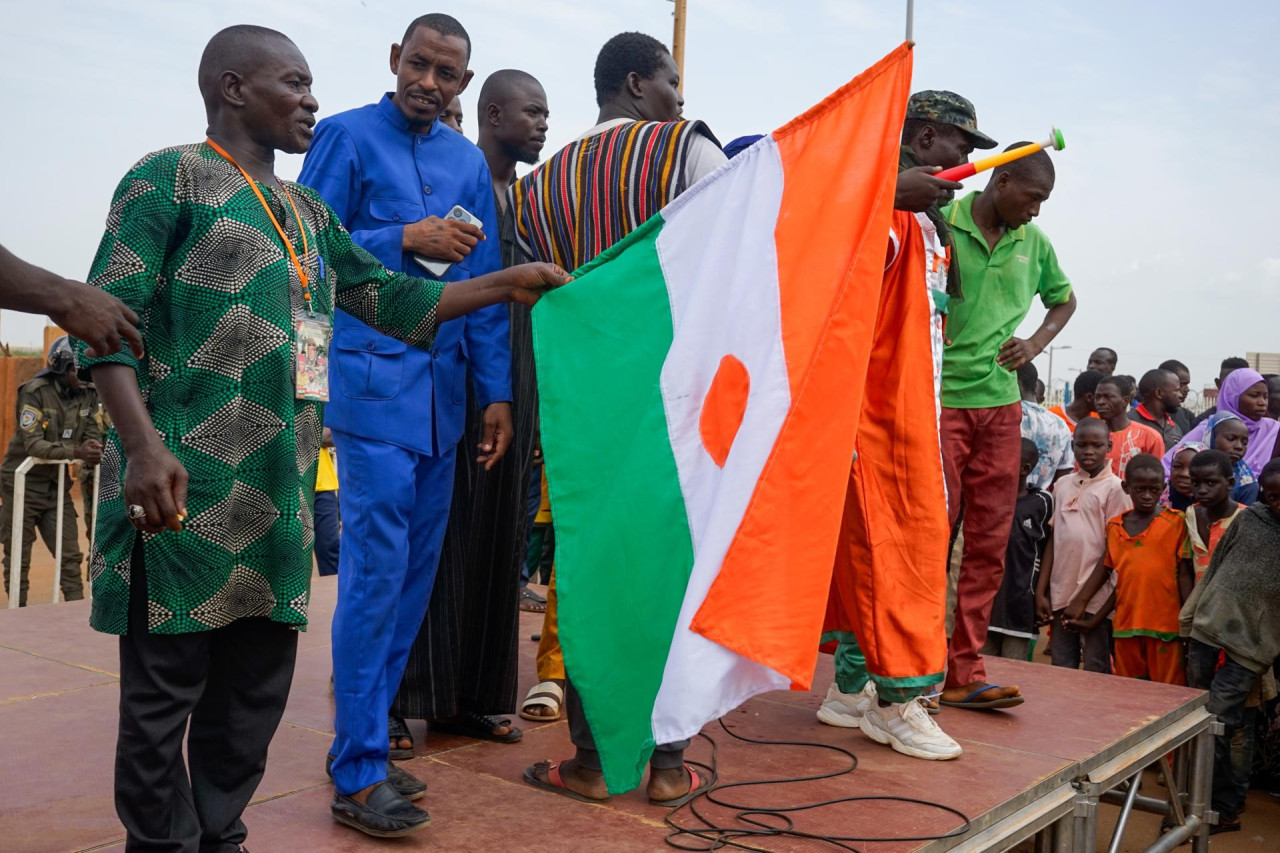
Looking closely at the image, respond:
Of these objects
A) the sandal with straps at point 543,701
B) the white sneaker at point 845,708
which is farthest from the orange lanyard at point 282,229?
the white sneaker at point 845,708

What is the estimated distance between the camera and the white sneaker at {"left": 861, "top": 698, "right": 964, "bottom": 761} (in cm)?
347

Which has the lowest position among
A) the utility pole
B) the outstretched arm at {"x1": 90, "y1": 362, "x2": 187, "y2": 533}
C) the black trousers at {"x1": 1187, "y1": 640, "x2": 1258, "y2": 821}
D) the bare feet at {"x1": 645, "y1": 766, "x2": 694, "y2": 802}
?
the black trousers at {"x1": 1187, "y1": 640, "x2": 1258, "y2": 821}

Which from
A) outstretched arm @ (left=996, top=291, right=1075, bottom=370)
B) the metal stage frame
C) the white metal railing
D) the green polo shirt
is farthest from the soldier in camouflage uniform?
the metal stage frame

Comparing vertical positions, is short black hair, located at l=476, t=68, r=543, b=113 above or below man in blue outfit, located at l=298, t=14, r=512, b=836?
above

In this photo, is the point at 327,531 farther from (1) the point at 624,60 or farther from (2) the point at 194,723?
(2) the point at 194,723

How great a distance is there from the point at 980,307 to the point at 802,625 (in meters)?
2.00

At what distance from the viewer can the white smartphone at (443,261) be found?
3111 millimetres

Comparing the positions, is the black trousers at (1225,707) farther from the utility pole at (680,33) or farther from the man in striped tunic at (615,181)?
the utility pole at (680,33)

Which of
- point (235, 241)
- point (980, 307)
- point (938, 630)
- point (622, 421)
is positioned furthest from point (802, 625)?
point (980, 307)

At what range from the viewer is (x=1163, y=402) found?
29.1 feet

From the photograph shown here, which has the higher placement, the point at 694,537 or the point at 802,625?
the point at 694,537

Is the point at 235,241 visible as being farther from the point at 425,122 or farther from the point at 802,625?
the point at 802,625

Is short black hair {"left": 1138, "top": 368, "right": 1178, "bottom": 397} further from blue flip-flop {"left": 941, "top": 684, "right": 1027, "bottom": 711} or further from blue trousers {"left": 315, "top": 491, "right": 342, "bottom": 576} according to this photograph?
blue trousers {"left": 315, "top": 491, "right": 342, "bottom": 576}

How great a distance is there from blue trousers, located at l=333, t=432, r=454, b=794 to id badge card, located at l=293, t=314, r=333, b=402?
0.55 metres
